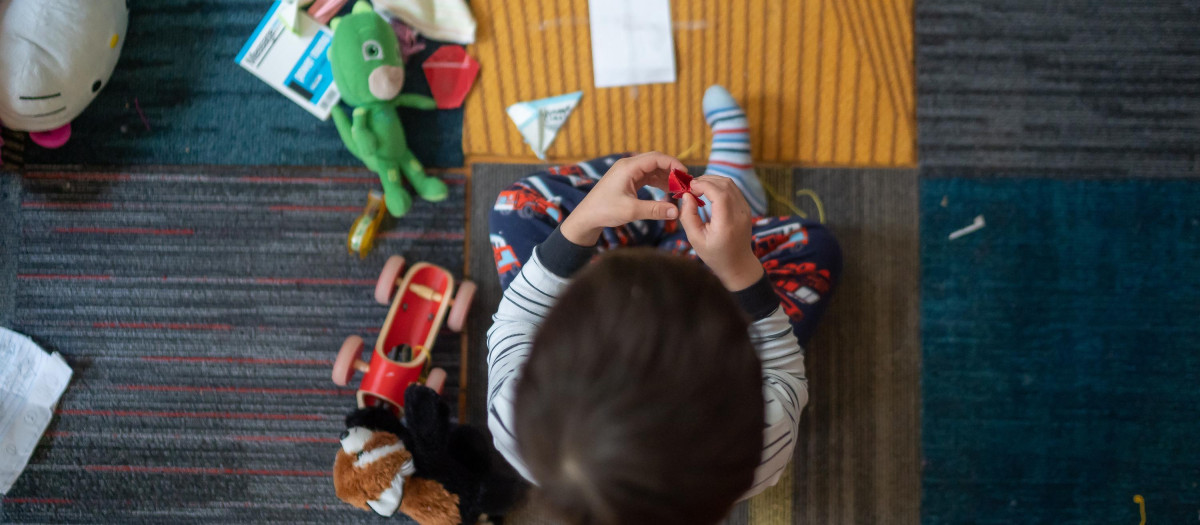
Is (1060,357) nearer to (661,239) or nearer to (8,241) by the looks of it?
(661,239)

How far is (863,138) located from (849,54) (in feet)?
0.44

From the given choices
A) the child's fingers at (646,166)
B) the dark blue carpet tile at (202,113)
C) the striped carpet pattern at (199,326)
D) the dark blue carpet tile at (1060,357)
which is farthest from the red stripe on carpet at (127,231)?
the dark blue carpet tile at (1060,357)

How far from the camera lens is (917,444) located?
1.01m

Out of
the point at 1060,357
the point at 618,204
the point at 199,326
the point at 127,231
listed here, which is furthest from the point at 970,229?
the point at 127,231

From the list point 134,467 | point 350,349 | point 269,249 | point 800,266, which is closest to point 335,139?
point 269,249

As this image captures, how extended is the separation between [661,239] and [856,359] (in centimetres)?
36

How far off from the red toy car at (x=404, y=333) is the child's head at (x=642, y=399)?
0.51 meters

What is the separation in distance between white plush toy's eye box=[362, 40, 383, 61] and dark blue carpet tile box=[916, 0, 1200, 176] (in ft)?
2.67

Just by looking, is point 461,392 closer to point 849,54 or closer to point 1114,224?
point 849,54

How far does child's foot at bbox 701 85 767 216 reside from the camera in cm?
98

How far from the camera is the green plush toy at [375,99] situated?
95 centimetres

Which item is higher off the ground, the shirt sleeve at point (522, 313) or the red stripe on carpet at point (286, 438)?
the shirt sleeve at point (522, 313)

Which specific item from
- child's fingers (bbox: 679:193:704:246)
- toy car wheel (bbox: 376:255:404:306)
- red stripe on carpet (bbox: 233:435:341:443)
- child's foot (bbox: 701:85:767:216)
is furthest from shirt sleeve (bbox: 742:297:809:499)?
red stripe on carpet (bbox: 233:435:341:443)

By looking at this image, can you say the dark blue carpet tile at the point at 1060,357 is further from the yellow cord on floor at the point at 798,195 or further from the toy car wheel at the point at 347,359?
the toy car wheel at the point at 347,359
